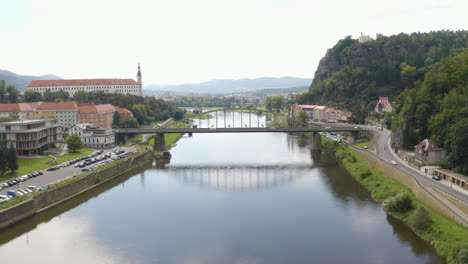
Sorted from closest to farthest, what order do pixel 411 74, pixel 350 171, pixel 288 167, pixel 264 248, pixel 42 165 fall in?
pixel 264 248
pixel 42 165
pixel 350 171
pixel 288 167
pixel 411 74

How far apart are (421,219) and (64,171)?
18259mm

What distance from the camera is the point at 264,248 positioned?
14211 millimetres

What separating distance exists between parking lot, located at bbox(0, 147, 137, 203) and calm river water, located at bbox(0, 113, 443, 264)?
5.50ft

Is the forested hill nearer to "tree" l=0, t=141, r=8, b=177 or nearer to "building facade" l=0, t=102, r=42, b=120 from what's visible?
"building facade" l=0, t=102, r=42, b=120

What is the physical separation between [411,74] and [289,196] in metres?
38.1

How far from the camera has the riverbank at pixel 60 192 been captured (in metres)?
16.3

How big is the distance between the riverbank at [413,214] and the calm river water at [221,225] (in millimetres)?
367

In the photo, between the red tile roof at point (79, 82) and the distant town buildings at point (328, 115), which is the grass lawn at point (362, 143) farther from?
the red tile roof at point (79, 82)

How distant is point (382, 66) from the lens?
55.4m

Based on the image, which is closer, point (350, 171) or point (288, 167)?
point (350, 171)

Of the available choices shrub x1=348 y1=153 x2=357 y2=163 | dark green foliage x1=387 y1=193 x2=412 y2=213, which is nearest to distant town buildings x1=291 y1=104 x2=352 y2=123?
shrub x1=348 y1=153 x2=357 y2=163

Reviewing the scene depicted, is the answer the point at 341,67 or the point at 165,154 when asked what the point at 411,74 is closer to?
the point at 341,67

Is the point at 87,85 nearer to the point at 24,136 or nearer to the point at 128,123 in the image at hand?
the point at 128,123

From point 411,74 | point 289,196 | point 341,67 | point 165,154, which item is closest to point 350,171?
point 289,196
